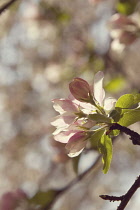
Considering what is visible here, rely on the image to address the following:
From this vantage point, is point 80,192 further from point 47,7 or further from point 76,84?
point 76,84

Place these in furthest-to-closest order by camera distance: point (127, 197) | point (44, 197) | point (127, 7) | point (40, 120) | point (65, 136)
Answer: point (40, 120) → point (127, 7) → point (44, 197) → point (65, 136) → point (127, 197)

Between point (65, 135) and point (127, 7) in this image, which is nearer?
point (65, 135)

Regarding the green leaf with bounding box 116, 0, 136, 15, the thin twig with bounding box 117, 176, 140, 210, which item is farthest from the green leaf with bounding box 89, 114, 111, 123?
the green leaf with bounding box 116, 0, 136, 15

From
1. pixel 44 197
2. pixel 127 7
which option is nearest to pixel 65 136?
pixel 44 197

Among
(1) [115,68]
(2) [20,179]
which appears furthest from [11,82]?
(1) [115,68]

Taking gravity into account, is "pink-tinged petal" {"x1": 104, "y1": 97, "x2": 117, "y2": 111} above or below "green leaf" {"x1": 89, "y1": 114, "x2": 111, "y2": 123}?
above

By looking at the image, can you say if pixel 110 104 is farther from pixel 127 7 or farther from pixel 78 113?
pixel 127 7

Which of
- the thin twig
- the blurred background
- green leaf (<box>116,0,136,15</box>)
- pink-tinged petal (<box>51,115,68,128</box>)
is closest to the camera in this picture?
the thin twig

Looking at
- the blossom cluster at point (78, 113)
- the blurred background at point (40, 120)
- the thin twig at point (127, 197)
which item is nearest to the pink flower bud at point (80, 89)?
the blossom cluster at point (78, 113)

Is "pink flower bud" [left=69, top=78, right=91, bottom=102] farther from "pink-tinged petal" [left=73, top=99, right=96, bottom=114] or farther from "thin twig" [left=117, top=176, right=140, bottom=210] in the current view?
"thin twig" [left=117, top=176, right=140, bottom=210]
